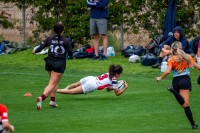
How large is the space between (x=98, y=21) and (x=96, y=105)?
27.0 feet

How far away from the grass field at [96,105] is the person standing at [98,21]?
56cm

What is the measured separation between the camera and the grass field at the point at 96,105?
14.9 meters

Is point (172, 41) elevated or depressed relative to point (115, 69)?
elevated

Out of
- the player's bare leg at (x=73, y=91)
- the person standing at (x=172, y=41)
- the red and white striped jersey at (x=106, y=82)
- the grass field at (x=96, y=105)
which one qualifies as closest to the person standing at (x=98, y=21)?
the grass field at (x=96, y=105)

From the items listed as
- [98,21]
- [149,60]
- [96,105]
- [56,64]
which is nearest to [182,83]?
[96,105]

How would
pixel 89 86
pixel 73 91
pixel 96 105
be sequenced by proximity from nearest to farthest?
pixel 96 105 → pixel 89 86 → pixel 73 91

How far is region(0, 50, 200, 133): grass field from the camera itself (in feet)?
49.0

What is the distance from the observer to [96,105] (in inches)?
701

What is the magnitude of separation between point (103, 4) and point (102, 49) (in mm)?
1885

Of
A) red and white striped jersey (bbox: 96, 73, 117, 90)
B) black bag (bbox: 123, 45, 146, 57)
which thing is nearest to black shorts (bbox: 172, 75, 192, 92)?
red and white striped jersey (bbox: 96, 73, 117, 90)

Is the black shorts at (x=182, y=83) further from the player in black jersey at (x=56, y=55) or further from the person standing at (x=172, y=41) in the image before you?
the player in black jersey at (x=56, y=55)

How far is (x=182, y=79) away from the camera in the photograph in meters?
15.2

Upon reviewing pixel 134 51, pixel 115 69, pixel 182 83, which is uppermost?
pixel 182 83

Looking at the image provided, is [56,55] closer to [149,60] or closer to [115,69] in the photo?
[115,69]
